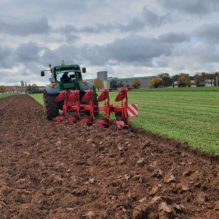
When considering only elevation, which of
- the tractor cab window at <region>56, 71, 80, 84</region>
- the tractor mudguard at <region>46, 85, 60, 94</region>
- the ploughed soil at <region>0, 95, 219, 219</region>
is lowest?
the ploughed soil at <region>0, 95, 219, 219</region>

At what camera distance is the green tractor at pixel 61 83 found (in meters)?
15.1

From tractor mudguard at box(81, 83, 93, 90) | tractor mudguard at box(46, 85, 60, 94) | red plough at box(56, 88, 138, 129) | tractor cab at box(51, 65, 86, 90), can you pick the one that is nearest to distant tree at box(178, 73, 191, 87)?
tractor cab at box(51, 65, 86, 90)

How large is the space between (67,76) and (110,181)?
1126cm

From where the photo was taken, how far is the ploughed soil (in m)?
4.43

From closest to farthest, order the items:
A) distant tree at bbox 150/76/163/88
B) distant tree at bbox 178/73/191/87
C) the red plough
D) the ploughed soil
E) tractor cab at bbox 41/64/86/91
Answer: the ploughed soil → the red plough → tractor cab at bbox 41/64/86/91 → distant tree at bbox 178/73/191/87 → distant tree at bbox 150/76/163/88

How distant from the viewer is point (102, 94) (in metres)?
11.3

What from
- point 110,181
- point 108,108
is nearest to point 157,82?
point 108,108

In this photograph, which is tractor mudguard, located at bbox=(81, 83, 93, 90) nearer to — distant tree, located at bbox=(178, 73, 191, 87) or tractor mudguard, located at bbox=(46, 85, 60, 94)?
tractor mudguard, located at bbox=(46, 85, 60, 94)

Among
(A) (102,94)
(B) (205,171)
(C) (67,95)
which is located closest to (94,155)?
(B) (205,171)

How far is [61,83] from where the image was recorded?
16.2 m

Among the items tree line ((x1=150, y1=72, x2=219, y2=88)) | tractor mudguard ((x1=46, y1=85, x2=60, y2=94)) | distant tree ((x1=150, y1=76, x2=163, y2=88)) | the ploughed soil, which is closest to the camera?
the ploughed soil

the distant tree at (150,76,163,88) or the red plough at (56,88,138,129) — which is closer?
the red plough at (56,88,138,129)

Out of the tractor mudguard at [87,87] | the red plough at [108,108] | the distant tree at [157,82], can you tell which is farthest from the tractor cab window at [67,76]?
the distant tree at [157,82]

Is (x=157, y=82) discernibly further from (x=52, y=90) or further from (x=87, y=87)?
(x=52, y=90)
